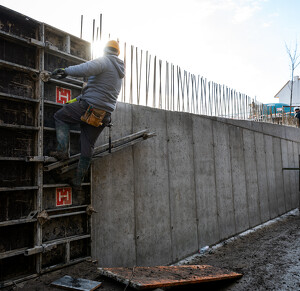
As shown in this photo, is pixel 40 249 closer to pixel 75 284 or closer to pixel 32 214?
pixel 32 214

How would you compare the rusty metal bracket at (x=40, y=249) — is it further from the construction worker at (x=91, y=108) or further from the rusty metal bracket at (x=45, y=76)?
the rusty metal bracket at (x=45, y=76)

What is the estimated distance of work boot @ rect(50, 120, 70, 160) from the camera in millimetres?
3438

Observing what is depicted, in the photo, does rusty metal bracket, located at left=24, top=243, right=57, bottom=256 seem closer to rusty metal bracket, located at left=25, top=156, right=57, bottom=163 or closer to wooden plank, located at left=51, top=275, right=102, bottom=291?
wooden plank, located at left=51, top=275, right=102, bottom=291

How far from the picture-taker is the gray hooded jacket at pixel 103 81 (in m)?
3.36

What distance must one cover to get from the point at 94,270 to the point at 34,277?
0.74m

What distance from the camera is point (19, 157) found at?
3246 mm

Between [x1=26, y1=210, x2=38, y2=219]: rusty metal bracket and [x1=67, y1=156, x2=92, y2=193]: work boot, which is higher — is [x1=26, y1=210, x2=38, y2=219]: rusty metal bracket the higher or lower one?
the lower one

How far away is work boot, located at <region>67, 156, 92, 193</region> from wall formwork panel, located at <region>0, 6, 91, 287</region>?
0.11 metres

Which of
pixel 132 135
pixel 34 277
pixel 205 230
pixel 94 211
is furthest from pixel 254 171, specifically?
pixel 34 277

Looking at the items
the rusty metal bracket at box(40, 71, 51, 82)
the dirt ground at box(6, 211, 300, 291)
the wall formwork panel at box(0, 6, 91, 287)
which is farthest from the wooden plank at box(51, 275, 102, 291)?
the rusty metal bracket at box(40, 71, 51, 82)

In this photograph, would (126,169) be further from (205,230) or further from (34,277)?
(205,230)

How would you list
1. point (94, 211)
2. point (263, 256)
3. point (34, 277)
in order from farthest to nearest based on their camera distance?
point (263, 256) → point (94, 211) → point (34, 277)

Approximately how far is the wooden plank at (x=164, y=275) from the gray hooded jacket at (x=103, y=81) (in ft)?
7.00

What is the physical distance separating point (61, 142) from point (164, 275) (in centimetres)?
236
